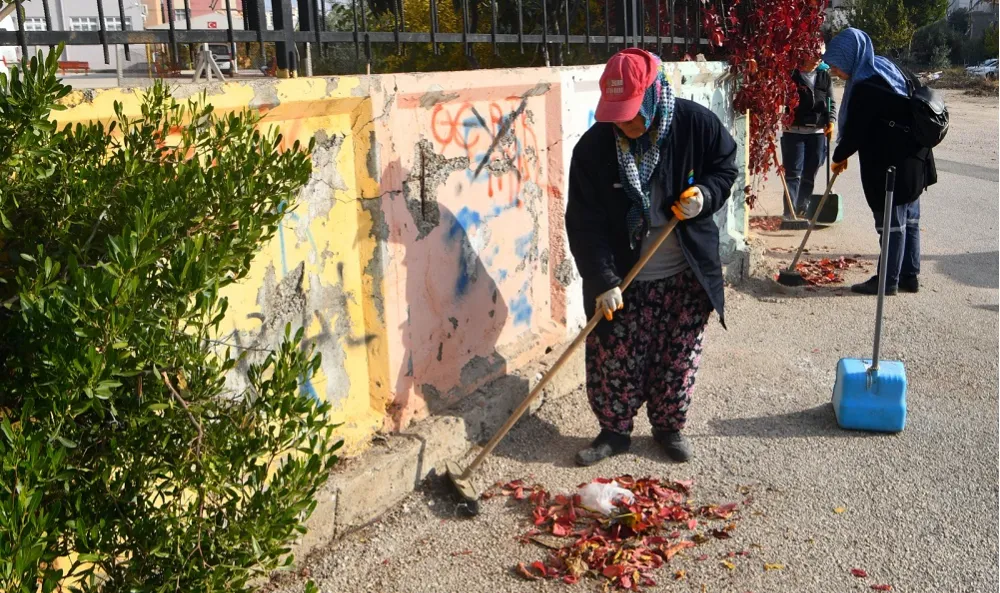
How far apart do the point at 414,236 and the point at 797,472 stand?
195 centimetres

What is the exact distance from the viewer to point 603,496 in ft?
11.8

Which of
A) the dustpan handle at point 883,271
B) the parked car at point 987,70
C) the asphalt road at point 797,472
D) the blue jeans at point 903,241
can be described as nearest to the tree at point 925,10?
the parked car at point 987,70

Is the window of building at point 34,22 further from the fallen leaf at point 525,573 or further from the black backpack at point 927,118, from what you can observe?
the black backpack at point 927,118

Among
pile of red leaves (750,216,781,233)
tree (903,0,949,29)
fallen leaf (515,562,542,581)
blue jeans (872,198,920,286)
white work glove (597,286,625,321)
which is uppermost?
tree (903,0,949,29)

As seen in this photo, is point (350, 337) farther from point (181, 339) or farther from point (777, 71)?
point (777, 71)

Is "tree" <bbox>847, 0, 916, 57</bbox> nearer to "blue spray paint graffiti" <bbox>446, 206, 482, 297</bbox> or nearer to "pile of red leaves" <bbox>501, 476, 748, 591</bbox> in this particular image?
"blue spray paint graffiti" <bbox>446, 206, 482, 297</bbox>

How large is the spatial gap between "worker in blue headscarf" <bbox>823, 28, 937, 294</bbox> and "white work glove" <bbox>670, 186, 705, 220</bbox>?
2.91 m

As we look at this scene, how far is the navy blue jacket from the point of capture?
3799mm

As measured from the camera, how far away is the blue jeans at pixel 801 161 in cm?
881

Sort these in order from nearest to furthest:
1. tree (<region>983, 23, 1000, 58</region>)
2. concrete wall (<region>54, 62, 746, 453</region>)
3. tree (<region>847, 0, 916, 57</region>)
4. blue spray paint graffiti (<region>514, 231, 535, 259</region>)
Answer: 1. concrete wall (<region>54, 62, 746, 453</region>)
2. blue spray paint graffiti (<region>514, 231, 535, 259</region>)
3. tree (<region>847, 0, 916, 57</region>)
4. tree (<region>983, 23, 1000, 58</region>)

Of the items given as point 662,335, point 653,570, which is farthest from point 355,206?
point 653,570

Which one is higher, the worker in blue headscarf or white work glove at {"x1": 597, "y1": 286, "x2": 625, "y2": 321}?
the worker in blue headscarf

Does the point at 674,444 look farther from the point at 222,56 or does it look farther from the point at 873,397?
the point at 222,56

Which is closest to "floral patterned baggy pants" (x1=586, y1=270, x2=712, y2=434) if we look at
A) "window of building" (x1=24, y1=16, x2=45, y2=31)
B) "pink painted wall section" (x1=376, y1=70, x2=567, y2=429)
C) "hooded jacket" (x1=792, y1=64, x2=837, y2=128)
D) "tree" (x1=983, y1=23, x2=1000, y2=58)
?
"pink painted wall section" (x1=376, y1=70, x2=567, y2=429)
